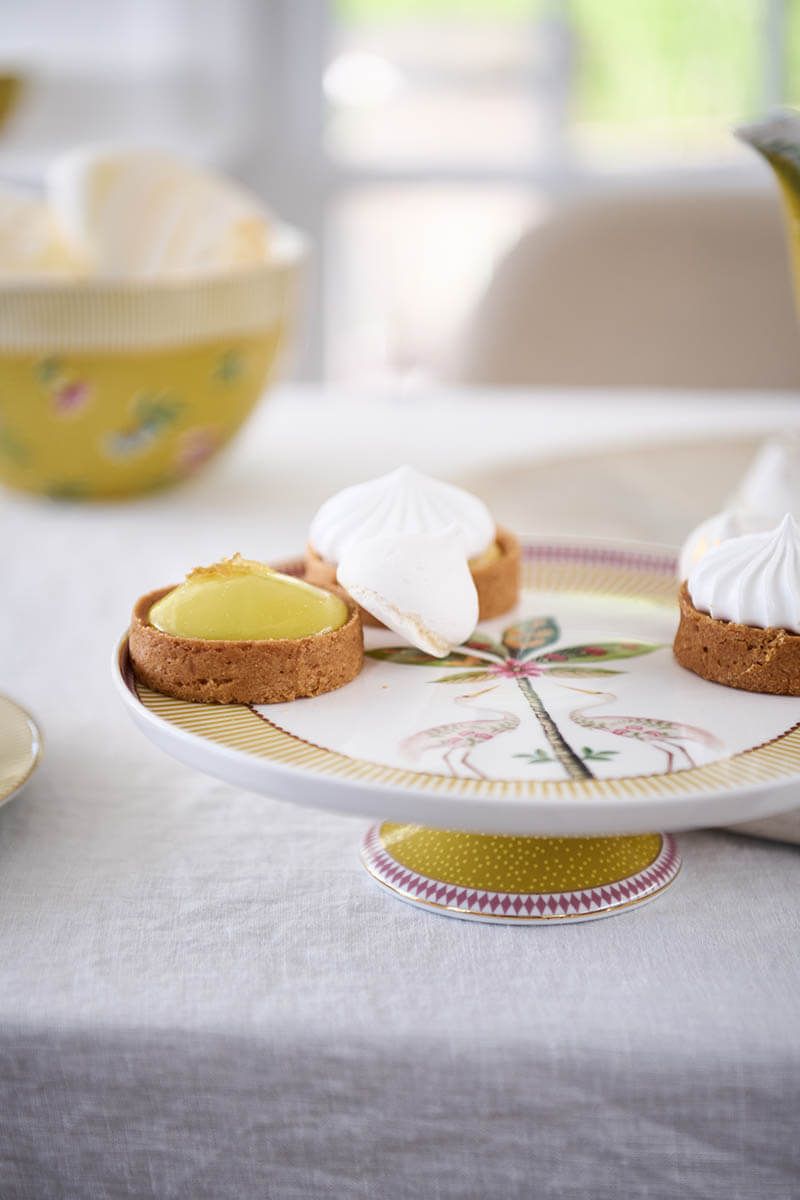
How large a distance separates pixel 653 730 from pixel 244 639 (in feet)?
0.53

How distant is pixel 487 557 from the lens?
0.61m

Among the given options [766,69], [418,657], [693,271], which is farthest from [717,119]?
[418,657]

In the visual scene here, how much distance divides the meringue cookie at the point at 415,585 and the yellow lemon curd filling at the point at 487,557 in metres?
0.04

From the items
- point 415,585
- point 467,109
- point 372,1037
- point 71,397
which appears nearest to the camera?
point 372,1037

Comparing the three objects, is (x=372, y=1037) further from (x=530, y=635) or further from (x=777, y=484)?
(x=777, y=484)

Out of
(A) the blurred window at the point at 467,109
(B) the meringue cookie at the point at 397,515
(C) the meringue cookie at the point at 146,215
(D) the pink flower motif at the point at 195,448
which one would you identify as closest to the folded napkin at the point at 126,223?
(C) the meringue cookie at the point at 146,215

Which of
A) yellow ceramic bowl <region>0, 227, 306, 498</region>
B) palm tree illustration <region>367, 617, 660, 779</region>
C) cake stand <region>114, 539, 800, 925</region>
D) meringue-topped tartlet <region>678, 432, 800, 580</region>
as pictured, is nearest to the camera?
cake stand <region>114, 539, 800, 925</region>

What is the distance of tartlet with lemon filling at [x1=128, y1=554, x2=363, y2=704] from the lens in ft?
1.67

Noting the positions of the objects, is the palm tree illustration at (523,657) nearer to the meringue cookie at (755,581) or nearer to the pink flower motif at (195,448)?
the meringue cookie at (755,581)

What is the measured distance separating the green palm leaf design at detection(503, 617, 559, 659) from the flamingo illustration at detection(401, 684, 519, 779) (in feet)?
0.23

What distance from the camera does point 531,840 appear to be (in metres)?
0.52

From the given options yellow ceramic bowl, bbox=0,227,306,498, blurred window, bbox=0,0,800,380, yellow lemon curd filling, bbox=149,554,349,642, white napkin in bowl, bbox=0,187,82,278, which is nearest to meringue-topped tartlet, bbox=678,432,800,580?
yellow lemon curd filling, bbox=149,554,349,642

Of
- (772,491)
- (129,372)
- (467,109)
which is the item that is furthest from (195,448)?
(467,109)

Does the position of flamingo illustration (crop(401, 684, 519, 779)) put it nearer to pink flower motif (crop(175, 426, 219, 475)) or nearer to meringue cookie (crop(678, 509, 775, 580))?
meringue cookie (crop(678, 509, 775, 580))
